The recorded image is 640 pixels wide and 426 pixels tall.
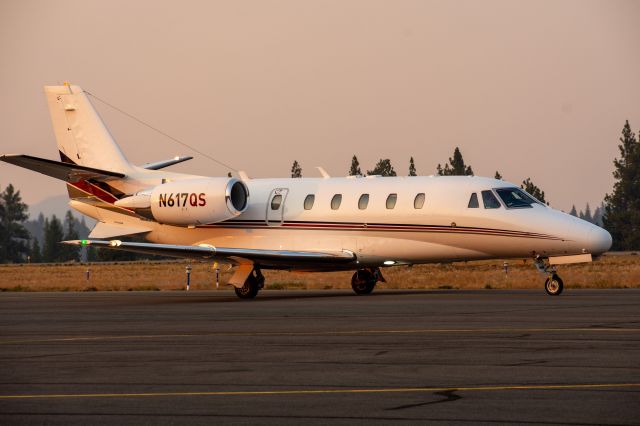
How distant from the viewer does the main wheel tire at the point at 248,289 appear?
1198 inches

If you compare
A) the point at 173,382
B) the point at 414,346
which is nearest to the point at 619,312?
the point at 414,346

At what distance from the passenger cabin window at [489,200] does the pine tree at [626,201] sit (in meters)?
86.7

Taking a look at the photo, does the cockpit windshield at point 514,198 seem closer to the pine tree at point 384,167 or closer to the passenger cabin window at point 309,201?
the passenger cabin window at point 309,201

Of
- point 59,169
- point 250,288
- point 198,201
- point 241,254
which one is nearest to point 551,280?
point 241,254

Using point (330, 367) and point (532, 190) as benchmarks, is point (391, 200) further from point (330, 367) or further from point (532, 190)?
point (532, 190)

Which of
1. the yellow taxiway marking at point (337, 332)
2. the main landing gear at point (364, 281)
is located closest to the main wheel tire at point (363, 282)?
the main landing gear at point (364, 281)

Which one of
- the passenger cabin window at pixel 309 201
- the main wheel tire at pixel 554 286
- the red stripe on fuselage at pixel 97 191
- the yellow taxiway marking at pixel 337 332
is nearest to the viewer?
the yellow taxiway marking at pixel 337 332

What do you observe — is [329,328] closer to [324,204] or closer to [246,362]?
[246,362]

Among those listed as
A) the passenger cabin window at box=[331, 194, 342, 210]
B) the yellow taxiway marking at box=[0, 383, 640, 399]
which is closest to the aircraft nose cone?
the passenger cabin window at box=[331, 194, 342, 210]

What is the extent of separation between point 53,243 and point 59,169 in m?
133

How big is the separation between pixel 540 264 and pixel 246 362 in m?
17.0

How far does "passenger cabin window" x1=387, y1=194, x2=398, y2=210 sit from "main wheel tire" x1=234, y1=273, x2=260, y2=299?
Answer: 4299 millimetres

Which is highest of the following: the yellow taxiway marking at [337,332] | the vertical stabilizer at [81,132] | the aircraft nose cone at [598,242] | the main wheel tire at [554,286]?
the vertical stabilizer at [81,132]

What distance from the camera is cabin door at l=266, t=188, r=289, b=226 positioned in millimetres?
32156
